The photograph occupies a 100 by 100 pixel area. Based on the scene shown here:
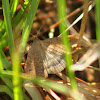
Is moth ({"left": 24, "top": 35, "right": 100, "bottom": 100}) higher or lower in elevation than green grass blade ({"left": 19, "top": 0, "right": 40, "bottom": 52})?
lower

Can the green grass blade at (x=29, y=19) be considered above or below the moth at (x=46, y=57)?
above

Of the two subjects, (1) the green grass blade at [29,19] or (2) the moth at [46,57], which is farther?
(2) the moth at [46,57]

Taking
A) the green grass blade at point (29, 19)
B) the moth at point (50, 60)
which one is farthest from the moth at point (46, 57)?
the green grass blade at point (29, 19)

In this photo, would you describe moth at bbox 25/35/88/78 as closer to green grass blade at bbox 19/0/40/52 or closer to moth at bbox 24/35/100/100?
moth at bbox 24/35/100/100

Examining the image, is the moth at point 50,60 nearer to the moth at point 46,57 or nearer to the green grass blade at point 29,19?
the moth at point 46,57

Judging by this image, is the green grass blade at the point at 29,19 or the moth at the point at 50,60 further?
the moth at the point at 50,60

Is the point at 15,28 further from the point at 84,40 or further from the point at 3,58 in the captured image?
the point at 84,40

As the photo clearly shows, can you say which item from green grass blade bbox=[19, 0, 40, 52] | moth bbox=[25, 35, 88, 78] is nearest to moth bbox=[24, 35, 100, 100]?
moth bbox=[25, 35, 88, 78]

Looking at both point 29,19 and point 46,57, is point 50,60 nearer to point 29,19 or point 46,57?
point 46,57
